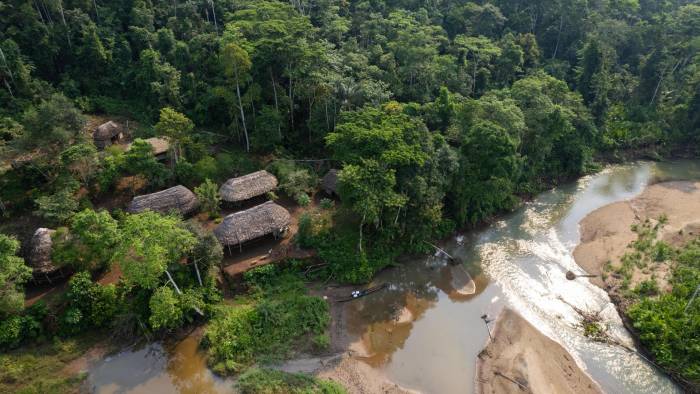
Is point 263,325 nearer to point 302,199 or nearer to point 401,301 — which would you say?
point 401,301

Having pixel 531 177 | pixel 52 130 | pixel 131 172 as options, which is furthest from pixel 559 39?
pixel 52 130

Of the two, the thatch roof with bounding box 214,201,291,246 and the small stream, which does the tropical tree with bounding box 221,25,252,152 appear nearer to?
the thatch roof with bounding box 214,201,291,246

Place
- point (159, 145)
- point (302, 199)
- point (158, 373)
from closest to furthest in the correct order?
1. point (158, 373)
2. point (302, 199)
3. point (159, 145)

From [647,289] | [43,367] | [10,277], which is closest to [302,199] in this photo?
[10,277]

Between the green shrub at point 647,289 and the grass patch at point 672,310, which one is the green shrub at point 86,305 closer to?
the grass patch at point 672,310

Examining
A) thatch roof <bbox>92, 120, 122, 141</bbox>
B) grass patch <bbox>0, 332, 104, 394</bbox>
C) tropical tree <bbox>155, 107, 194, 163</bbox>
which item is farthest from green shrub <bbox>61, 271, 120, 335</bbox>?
thatch roof <bbox>92, 120, 122, 141</bbox>
